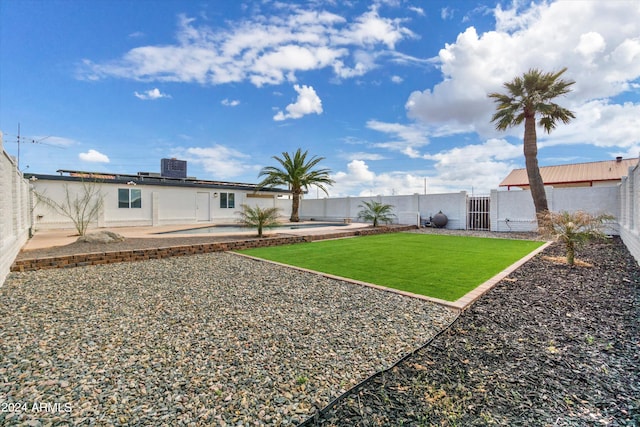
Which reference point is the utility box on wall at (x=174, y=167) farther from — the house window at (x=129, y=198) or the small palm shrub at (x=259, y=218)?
the small palm shrub at (x=259, y=218)

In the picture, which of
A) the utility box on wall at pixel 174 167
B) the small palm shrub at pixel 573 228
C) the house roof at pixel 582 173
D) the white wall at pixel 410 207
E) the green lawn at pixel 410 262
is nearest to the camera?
the green lawn at pixel 410 262

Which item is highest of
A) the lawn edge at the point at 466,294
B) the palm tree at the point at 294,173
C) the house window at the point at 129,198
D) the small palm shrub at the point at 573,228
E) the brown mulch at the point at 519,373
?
the palm tree at the point at 294,173

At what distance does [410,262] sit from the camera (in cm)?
714

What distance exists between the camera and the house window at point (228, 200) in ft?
69.1

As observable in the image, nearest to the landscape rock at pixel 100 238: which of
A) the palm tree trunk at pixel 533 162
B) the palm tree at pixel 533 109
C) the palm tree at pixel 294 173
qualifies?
the palm tree at pixel 294 173

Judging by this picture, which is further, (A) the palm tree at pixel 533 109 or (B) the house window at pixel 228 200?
(B) the house window at pixel 228 200

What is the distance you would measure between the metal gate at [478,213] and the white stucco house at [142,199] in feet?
43.4

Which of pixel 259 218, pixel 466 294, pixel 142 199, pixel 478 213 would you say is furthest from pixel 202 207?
pixel 466 294

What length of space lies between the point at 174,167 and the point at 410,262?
3139 centimetres

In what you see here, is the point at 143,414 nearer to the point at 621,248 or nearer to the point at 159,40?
the point at 159,40

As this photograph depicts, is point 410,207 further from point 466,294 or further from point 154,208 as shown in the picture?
point 154,208

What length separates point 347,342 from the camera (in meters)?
3.08

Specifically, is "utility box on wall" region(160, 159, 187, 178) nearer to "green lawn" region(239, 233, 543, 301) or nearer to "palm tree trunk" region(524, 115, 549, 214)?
"green lawn" region(239, 233, 543, 301)

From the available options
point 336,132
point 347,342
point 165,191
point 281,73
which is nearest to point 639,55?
point 347,342
